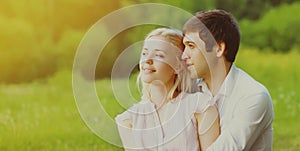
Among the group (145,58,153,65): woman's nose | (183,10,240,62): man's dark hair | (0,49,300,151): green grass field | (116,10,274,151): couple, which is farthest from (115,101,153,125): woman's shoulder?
(0,49,300,151): green grass field

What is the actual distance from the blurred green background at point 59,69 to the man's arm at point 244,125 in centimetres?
147

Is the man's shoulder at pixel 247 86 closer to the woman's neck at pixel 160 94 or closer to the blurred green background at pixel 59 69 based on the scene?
the woman's neck at pixel 160 94

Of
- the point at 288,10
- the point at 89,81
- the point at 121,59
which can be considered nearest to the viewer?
the point at 121,59

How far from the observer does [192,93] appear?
5.87 ft

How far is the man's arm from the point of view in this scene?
1682mm

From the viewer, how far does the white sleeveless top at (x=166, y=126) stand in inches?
68.4

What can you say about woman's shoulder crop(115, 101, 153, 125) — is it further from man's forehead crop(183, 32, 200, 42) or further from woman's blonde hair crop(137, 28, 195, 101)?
man's forehead crop(183, 32, 200, 42)

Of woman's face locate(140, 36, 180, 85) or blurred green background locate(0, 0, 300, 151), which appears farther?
blurred green background locate(0, 0, 300, 151)

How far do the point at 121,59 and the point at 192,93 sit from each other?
1.05 feet

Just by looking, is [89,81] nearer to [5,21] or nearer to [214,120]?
[5,21]

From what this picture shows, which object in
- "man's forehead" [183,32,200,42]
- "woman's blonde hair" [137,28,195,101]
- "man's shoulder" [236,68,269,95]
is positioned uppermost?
"man's forehead" [183,32,200,42]

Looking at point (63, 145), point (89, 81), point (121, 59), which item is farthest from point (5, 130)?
point (121, 59)

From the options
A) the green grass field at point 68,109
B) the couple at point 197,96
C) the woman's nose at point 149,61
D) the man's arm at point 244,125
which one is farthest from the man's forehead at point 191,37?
the green grass field at point 68,109

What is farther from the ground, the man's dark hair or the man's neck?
the man's dark hair
